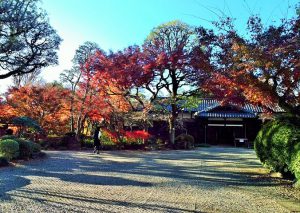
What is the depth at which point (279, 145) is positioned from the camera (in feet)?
31.1

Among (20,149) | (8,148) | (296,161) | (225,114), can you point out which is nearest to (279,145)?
(296,161)

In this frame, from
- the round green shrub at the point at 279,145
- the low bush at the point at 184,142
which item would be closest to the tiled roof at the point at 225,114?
the low bush at the point at 184,142

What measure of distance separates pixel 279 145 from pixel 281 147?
0.17m

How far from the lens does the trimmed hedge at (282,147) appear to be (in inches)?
326

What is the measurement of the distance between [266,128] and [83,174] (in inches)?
251

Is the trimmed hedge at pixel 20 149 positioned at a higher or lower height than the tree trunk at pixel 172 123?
lower

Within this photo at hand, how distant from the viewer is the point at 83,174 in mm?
10023

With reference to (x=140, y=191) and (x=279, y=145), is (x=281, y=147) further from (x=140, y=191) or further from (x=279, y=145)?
(x=140, y=191)

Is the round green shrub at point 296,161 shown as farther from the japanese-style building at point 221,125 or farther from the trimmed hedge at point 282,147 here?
the japanese-style building at point 221,125

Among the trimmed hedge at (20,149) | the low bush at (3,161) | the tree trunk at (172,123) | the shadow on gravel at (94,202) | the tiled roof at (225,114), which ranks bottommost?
the shadow on gravel at (94,202)

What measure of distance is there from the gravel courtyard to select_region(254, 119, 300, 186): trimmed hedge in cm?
51

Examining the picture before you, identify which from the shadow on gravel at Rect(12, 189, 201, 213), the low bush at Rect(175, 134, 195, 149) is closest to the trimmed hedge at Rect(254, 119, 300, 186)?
the shadow on gravel at Rect(12, 189, 201, 213)

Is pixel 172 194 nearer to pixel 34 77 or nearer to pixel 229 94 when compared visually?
pixel 229 94

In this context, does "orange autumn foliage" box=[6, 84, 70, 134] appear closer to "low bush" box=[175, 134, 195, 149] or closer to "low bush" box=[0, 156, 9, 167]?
"low bush" box=[175, 134, 195, 149]
